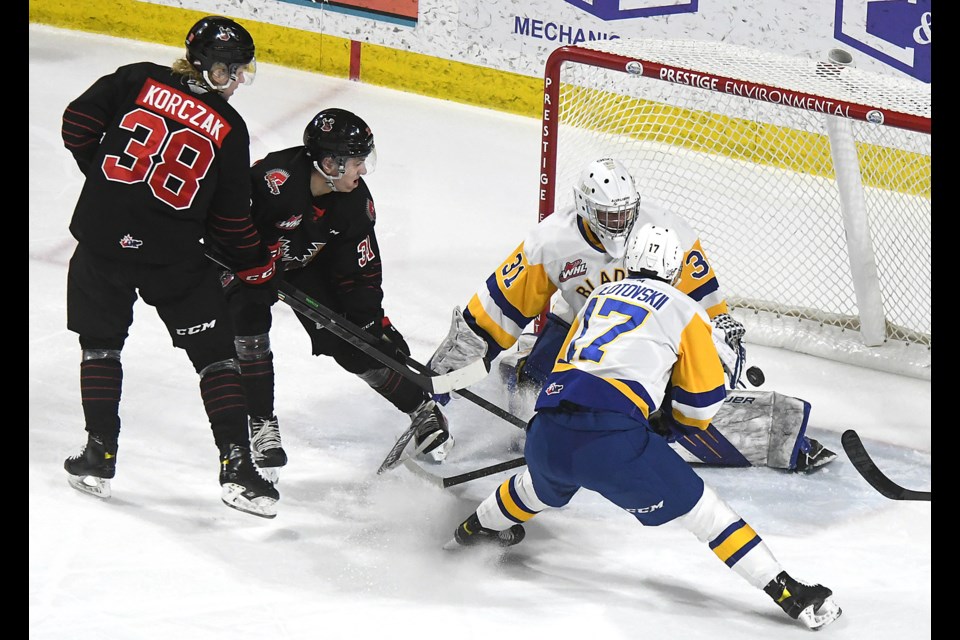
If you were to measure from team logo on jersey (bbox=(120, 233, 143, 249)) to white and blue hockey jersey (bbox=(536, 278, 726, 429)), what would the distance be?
1.04 metres

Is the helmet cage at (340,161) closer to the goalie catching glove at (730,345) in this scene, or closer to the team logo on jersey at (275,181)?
the team logo on jersey at (275,181)

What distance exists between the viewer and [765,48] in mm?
5680

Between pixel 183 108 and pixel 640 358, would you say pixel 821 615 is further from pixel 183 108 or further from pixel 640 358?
pixel 183 108

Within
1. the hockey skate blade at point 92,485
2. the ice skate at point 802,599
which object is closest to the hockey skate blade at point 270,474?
the hockey skate blade at point 92,485

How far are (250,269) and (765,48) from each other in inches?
107

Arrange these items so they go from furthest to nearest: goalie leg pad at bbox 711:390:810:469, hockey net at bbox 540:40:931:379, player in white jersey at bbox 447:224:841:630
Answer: hockey net at bbox 540:40:931:379 → goalie leg pad at bbox 711:390:810:469 → player in white jersey at bbox 447:224:841:630

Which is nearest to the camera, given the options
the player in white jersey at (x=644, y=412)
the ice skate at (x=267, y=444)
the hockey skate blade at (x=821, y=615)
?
the player in white jersey at (x=644, y=412)

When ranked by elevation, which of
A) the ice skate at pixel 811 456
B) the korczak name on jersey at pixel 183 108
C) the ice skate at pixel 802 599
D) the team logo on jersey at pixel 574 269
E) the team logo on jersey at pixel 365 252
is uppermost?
the korczak name on jersey at pixel 183 108

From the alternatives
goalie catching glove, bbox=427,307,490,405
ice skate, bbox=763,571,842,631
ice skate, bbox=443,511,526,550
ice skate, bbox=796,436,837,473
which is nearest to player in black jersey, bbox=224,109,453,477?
goalie catching glove, bbox=427,307,490,405

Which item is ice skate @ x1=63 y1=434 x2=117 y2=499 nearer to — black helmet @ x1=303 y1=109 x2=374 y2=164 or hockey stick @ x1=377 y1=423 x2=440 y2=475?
hockey stick @ x1=377 y1=423 x2=440 y2=475

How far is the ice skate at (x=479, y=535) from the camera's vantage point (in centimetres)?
369

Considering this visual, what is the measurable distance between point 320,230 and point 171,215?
0.49 m

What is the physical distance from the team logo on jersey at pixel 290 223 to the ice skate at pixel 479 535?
2.90 ft

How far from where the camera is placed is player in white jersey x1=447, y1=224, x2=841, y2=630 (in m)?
3.30
